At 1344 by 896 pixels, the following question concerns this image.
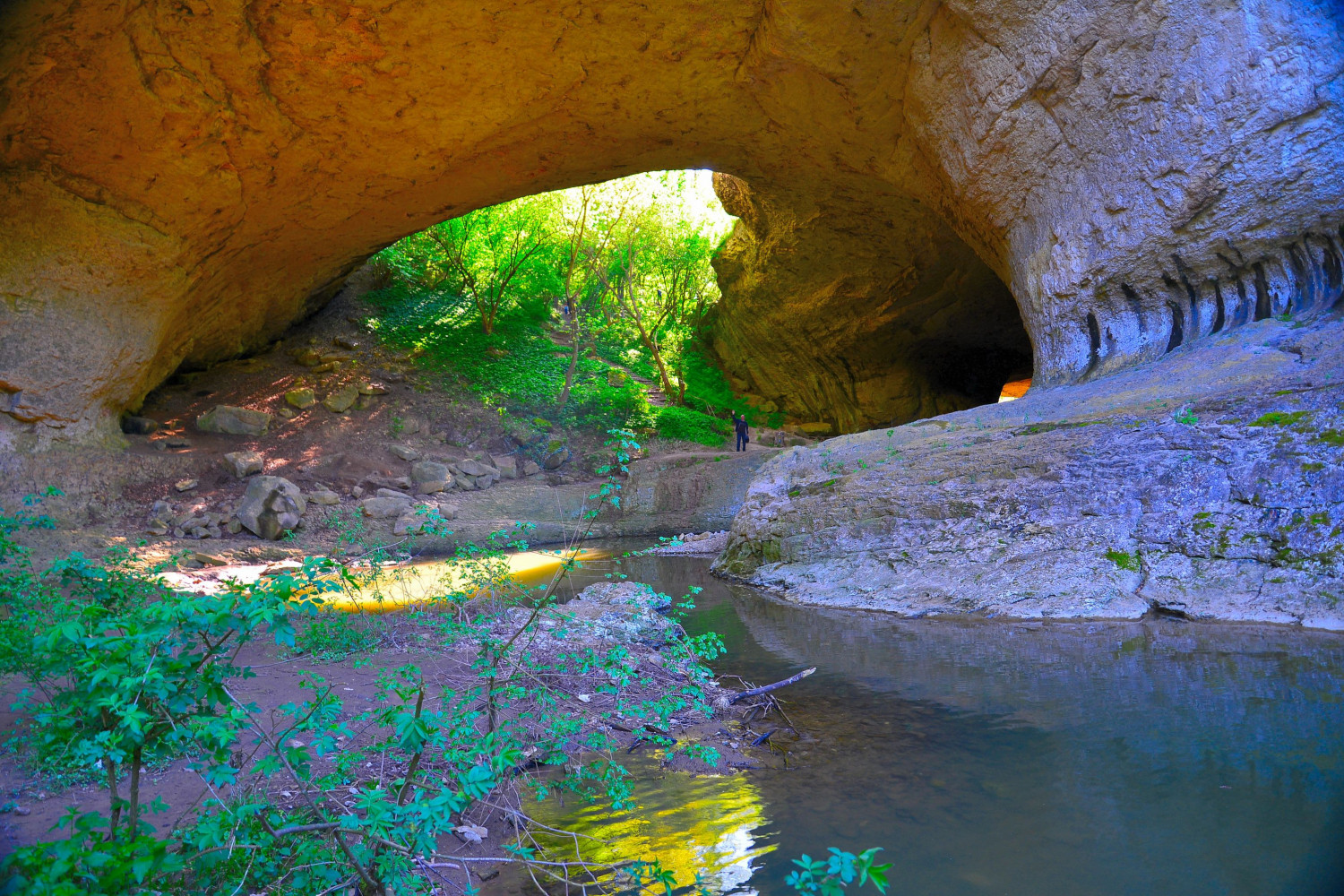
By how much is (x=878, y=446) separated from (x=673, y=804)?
7371 mm

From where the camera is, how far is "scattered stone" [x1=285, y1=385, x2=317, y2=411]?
1766 centimetres

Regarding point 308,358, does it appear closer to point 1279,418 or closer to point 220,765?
point 220,765

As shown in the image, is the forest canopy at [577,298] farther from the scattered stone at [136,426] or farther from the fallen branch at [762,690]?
the fallen branch at [762,690]

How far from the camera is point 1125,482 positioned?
24.5 feet

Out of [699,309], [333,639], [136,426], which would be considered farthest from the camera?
[699,309]

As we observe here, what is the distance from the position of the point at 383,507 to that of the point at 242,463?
10.3ft

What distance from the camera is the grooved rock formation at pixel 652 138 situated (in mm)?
9234

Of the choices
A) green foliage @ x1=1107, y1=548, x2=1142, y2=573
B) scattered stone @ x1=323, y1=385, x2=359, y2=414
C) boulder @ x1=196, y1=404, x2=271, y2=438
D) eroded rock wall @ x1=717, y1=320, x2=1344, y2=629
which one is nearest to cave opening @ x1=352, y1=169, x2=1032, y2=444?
scattered stone @ x1=323, y1=385, x2=359, y2=414

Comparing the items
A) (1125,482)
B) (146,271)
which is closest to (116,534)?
(146,271)

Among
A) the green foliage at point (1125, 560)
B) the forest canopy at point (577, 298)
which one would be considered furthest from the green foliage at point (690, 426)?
the green foliage at point (1125, 560)

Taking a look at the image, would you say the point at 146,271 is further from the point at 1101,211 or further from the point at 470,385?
the point at 1101,211

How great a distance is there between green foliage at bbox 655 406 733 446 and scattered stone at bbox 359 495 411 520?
9.97m

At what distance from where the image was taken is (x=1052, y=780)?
3588 mm

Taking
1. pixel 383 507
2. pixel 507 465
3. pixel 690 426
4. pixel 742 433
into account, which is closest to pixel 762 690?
pixel 383 507
